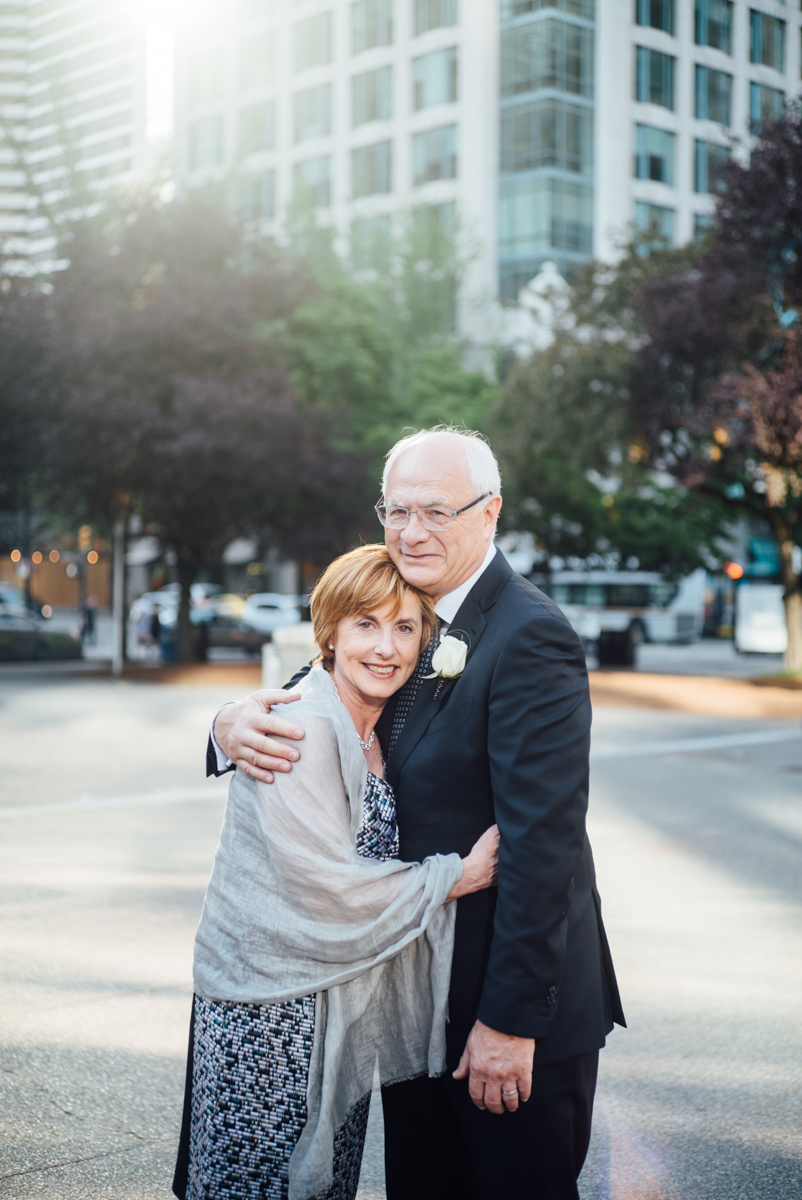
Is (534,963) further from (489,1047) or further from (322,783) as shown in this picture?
(322,783)

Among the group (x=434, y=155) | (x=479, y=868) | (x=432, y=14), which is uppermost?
(x=432, y=14)

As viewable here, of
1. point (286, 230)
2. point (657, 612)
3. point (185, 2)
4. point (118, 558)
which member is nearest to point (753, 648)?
point (657, 612)

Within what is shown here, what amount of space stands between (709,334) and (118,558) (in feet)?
38.7

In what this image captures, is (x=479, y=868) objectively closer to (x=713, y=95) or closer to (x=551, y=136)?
(x=551, y=136)

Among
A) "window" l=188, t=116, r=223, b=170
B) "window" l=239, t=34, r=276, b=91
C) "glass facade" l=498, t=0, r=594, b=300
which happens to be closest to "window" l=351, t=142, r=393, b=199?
"glass facade" l=498, t=0, r=594, b=300

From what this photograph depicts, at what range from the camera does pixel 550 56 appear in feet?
162

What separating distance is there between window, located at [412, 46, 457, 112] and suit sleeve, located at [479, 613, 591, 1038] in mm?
55166

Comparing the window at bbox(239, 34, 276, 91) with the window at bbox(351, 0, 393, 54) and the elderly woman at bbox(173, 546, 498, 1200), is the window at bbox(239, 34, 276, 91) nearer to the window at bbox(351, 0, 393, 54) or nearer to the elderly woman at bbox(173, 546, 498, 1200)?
the window at bbox(351, 0, 393, 54)

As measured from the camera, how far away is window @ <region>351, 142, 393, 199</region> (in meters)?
55.2

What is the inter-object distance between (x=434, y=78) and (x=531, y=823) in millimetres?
56498

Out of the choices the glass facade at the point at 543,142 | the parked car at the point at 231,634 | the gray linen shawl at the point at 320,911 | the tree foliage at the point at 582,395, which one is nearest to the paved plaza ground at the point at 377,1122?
the gray linen shawl at the point at 320,911

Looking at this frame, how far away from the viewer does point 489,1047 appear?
2.25 meters

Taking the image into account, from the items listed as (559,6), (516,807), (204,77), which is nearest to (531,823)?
(516,807)

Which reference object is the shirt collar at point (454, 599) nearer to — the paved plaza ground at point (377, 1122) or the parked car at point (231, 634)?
the paved plaza ground at point (377, 1122)
